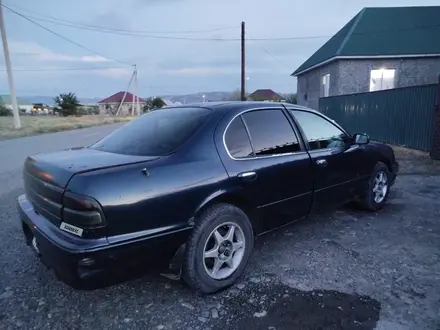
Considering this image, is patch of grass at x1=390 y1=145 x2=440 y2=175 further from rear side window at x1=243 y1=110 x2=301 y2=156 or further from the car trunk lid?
the car trunk lid

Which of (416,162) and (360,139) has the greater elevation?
(360,139)

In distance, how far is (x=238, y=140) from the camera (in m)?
3.09

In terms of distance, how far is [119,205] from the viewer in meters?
2.27

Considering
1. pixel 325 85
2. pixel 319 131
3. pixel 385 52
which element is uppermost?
pixel 385 52

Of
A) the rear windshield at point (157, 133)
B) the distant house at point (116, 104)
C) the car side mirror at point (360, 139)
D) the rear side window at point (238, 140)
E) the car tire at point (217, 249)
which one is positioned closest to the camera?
the car tire at point (217, 249)

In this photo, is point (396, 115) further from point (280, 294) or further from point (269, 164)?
point (280, 294)

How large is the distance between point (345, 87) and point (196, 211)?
19828 mm

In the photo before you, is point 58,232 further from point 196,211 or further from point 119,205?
point 196,211

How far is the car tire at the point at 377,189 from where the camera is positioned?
4.61 m

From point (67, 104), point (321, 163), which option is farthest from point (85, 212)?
point (67, 104)

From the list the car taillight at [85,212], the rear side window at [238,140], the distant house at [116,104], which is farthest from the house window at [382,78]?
the distant house at [116,104]

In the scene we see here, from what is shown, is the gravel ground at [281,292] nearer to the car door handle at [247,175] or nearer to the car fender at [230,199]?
the car fender at [230,199]

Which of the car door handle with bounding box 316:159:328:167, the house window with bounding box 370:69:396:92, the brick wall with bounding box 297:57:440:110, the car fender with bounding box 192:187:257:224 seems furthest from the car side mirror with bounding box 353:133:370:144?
the house window with bounding box 370:69:396:92

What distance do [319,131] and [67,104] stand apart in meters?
46.2
